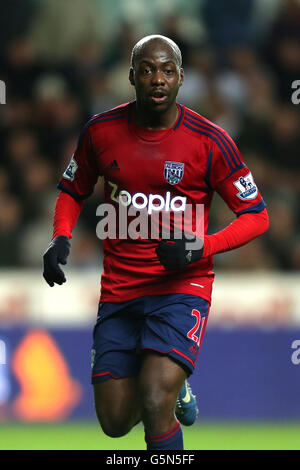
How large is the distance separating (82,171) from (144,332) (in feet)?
3.04

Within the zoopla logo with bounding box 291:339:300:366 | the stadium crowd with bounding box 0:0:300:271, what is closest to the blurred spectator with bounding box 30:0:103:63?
the stadium crowd with bounding box 0:0:300:271

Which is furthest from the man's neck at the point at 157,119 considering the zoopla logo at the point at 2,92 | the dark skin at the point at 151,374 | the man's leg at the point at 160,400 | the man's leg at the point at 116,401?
the zoopla logo at the point at 2,92

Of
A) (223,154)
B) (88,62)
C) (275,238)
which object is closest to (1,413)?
(275,238)

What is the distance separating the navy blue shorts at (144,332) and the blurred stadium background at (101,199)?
249 centimetres

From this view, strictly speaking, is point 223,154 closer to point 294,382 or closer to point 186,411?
point 186,411

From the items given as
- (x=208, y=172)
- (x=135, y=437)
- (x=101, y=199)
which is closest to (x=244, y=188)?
(x=208, y=172)

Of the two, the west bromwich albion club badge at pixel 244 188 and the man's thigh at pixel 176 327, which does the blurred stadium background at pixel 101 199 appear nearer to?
the man's thigh at pixel 176 327

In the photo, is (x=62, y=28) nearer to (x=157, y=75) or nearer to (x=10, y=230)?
(x=10, y=230)

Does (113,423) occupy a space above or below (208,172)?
below

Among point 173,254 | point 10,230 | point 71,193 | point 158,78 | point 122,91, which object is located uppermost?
point 122,91

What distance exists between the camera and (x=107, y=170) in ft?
17.3

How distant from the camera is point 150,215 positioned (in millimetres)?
5207

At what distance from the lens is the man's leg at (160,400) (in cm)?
487

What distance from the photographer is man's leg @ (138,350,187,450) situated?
4.87 meters
